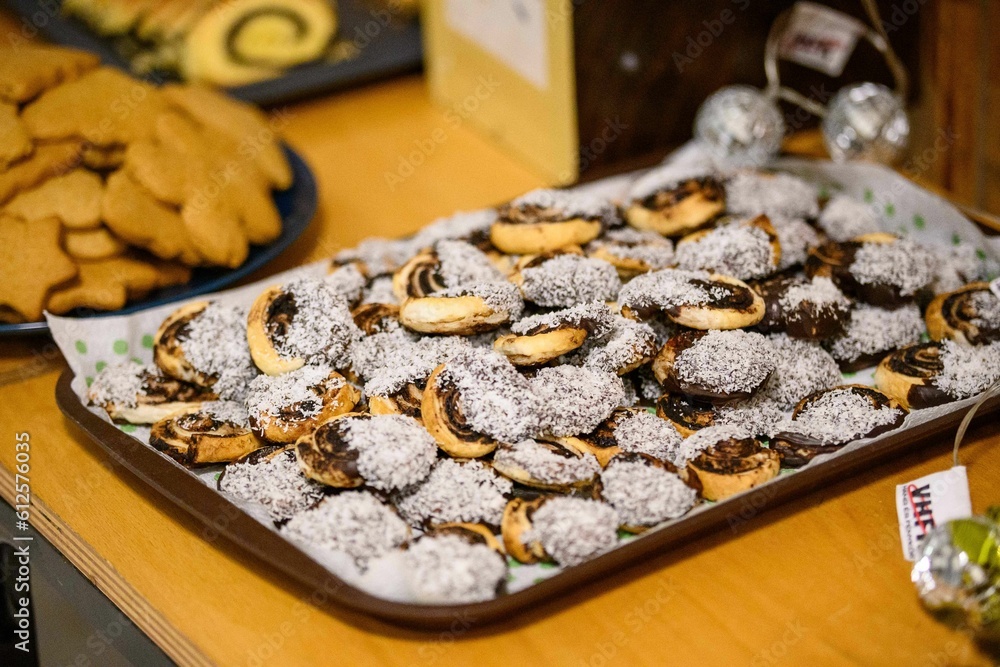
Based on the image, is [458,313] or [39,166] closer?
[458,313]

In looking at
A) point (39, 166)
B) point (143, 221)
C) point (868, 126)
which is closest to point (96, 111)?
point (39, 166)

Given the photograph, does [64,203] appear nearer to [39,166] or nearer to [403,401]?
[39,166]

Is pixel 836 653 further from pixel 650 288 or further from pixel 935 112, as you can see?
pixel 935 112

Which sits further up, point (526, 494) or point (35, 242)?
point (35, 242)

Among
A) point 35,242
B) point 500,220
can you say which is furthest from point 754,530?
point 35,242

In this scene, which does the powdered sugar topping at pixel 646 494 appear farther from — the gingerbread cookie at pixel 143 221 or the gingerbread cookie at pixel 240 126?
the gingerbread cookie at pixel 240 126

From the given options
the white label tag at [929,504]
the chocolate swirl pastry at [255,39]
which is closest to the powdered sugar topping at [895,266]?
the white label tag at [929,504]
